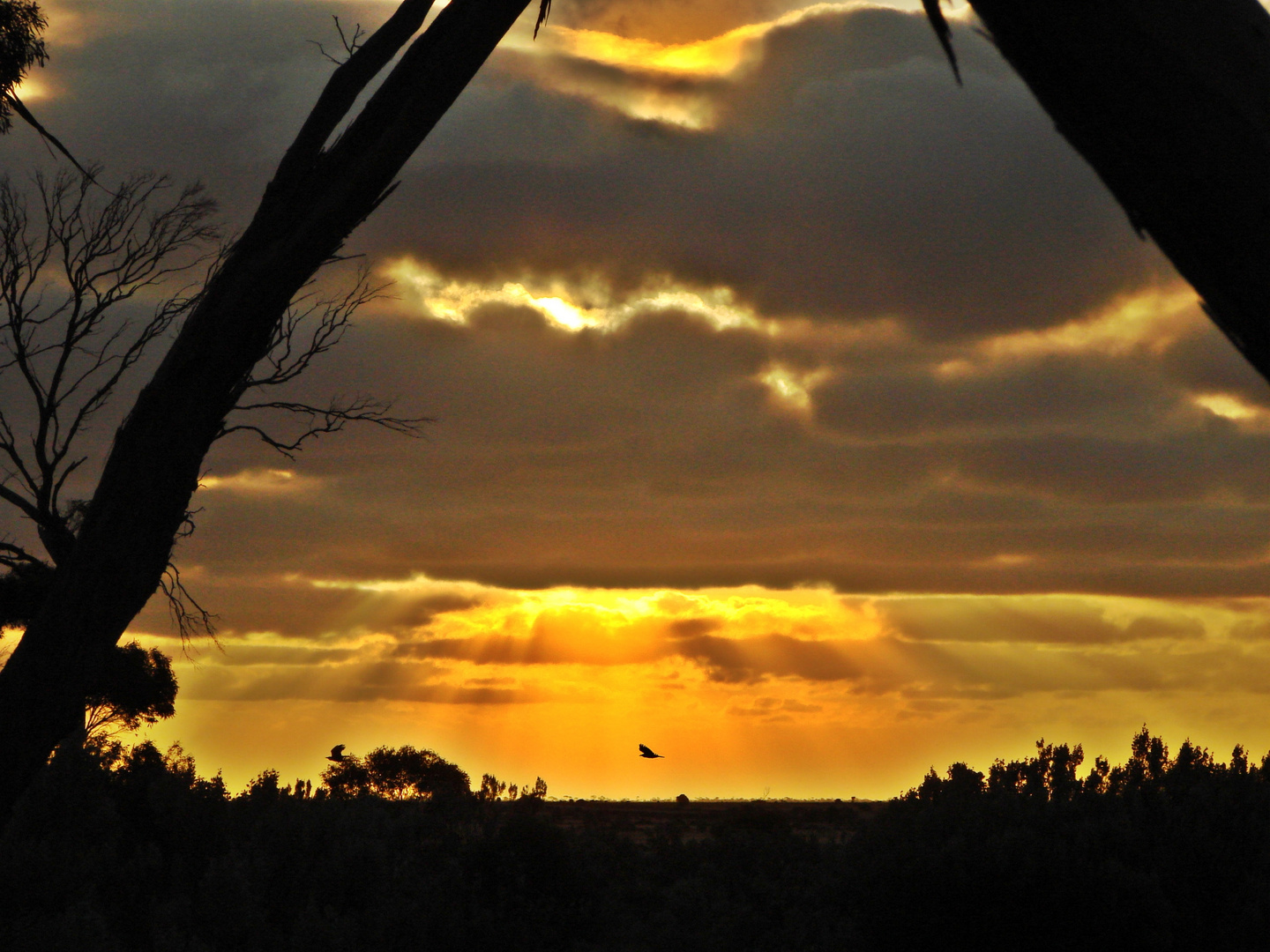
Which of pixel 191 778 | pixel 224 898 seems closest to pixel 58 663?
pixel 224 898

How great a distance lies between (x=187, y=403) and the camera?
359 centimetres

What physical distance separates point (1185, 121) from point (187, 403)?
292 cm

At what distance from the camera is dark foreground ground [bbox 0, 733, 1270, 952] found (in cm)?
1213

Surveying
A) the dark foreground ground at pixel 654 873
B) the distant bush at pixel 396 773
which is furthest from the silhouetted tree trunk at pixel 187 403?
the distant bush at pixel 396 773

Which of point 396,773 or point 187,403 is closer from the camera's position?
point 187,403

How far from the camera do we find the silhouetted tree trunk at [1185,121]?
1824 millimetres

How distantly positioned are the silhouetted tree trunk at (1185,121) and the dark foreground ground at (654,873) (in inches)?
448

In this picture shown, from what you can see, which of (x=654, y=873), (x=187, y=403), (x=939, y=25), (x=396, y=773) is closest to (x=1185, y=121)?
(x=939, y=25)

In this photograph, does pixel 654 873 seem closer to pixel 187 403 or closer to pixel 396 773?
pixel 187 403

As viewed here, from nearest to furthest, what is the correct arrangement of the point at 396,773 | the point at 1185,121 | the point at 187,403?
the point at 1185,121, the point at 187,403, the point at 396,773

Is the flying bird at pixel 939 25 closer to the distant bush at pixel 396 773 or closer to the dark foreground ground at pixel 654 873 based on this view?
the dark foreground ground at pixel 654 873

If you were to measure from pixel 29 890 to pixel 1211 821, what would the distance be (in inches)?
546

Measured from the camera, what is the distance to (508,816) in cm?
1753

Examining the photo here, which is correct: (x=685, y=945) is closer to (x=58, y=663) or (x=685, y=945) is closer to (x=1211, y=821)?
(x=1211, y=821)
